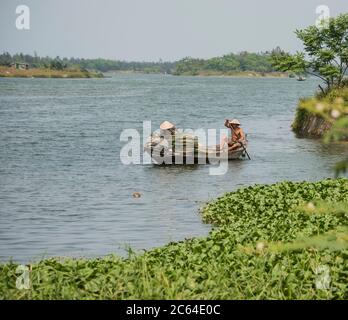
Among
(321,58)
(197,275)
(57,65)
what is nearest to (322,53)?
(321,58)

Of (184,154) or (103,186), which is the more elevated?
(184,154)

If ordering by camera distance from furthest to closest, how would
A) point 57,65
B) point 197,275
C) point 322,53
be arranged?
point 57,65, point 322,53, point 197,275

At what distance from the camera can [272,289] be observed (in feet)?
31.9

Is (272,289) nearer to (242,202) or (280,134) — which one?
(242,202)

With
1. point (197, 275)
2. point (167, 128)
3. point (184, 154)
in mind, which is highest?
point (197, 275)

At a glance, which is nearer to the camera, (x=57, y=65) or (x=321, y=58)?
(x=321, y=58)

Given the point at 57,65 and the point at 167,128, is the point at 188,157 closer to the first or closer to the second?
the point at 167,128

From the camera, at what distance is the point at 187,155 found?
32750mm

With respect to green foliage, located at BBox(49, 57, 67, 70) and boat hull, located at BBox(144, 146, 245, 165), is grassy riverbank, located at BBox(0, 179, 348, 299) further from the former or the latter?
green foliage, located at BBox(49, 57, 67, 70)

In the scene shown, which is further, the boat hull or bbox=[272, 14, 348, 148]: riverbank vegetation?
bbox=[272, 14, 348, 148]: riverbank vegetation

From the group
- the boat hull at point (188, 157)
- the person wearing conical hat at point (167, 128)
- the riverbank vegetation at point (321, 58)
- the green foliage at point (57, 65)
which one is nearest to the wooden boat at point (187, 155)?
the boat hull at point (188, 157)

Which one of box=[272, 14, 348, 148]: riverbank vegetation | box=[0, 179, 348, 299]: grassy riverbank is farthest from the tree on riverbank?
box=[0, 179, 348, 299]: grassy riverbank

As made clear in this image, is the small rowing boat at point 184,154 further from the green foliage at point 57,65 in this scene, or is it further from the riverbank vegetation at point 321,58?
the green foliage at point 57,65

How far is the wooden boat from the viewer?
107ft
